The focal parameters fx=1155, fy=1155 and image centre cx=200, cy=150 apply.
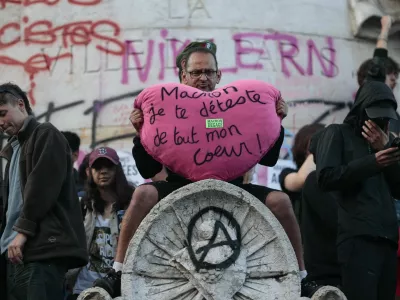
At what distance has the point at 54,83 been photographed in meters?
12.7

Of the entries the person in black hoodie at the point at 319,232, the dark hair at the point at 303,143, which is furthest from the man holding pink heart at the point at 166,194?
the dark hair at the point at 303,143

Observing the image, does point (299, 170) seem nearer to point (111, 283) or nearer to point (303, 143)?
point (303, 143)

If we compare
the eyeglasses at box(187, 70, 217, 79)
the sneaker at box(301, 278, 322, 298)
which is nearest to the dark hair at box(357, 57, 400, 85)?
the eyeglasses at box(187, 70, 217, 79)

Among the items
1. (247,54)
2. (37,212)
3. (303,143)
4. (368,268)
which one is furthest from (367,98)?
(247,54)

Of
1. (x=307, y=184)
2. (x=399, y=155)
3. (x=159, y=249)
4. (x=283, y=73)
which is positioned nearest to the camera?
(x=159, y=249)

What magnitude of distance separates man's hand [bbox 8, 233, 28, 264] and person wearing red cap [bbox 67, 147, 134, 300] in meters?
1.27

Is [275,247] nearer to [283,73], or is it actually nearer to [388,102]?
[388,102]

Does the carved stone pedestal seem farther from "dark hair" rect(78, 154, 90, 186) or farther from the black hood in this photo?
"dark hair" rect(78, 154, 90, 186)

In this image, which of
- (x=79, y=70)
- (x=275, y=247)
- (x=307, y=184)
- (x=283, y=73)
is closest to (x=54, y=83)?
(x=79, y=70)

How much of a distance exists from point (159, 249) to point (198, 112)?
0.84m

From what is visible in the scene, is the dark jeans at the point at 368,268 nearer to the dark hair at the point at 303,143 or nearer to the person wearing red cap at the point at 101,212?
the person wearing red cap at the point at 101,212

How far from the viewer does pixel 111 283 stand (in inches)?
246

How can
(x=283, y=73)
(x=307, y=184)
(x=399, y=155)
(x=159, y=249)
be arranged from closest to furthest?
1. (x=159, y=249)
2. (x=399, y=155)
3. (x=307, y=184)
4. (x=283, y=73)

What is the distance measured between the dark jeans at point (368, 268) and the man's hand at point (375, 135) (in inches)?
23.3
